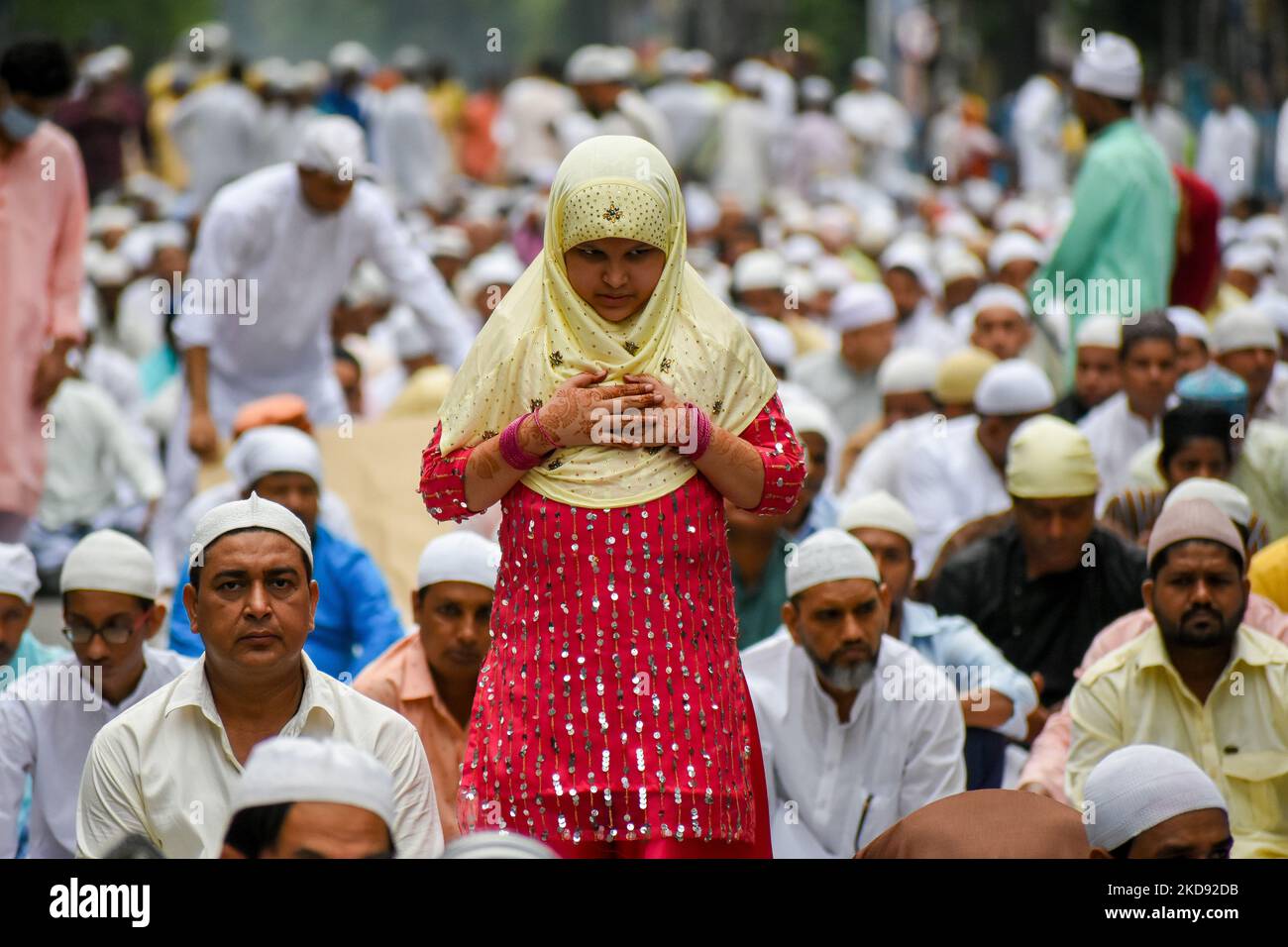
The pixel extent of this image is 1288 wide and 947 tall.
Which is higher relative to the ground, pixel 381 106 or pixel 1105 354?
pixel 381 106

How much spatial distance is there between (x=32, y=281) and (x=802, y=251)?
28.9 feet

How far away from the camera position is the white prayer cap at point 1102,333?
850cm

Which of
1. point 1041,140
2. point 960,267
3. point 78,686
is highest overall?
point 1041,140

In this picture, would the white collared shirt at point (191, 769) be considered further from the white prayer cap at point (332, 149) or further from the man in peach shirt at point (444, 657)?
the white prayer cap at point (332, 149)

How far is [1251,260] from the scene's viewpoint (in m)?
13.4

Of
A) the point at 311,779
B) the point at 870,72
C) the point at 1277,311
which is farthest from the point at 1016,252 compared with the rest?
the point at 311,779

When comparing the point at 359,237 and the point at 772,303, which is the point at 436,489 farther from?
the point at 772,303

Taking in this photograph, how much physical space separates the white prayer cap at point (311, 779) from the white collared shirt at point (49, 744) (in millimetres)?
1930

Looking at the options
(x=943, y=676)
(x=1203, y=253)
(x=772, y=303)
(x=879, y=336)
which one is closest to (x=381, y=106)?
(x=772, y=303)

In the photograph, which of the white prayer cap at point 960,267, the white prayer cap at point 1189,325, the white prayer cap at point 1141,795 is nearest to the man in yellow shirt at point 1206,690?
the white prayer cap at point 1141,795

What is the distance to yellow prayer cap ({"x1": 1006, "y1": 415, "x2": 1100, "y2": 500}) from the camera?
21.4ft

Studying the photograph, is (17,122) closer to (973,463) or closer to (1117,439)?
(973,463)
